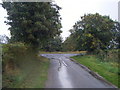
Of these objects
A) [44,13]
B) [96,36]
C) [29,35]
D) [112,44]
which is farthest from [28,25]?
[112,44]

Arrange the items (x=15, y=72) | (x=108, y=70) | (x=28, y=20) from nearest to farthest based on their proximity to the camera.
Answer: (x=15, y=72) < (x=108, y=70) < (x=28, y=20)

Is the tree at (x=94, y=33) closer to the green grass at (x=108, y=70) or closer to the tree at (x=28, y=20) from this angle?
the tree at (x=28, y=20)

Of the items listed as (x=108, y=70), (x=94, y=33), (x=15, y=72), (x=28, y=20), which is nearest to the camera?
(x=15, y=72)

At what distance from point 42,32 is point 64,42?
69.3m

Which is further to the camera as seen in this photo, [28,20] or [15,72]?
[28,20]

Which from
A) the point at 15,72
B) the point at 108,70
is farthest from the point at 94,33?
the point at 15,72

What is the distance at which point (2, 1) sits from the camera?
1009 inches

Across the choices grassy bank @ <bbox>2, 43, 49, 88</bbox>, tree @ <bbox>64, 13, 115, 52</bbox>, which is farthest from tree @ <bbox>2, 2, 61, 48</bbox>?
tree @ <bbox>64, 13, 115, 52</bbox>

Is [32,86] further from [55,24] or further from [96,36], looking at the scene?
[96,36]

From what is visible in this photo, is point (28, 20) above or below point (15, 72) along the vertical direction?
above

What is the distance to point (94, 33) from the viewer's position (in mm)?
42531

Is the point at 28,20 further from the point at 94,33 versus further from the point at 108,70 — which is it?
the point at 94,33

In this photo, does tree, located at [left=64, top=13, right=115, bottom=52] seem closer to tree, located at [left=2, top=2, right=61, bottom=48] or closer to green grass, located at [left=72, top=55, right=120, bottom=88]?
tree, located at [left=2, top=2, right=61, bottom=48]

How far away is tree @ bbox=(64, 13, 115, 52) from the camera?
41.7m
